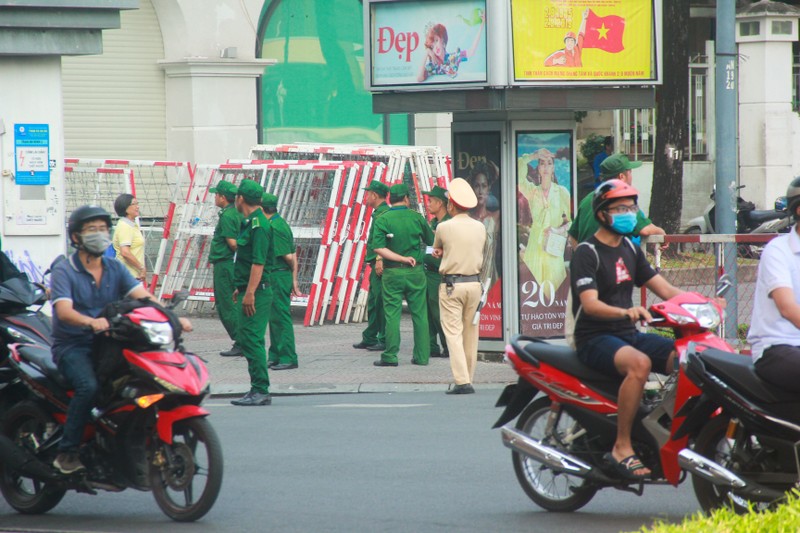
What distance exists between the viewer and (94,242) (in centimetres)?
712

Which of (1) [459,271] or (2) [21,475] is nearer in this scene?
(2) [21,475]

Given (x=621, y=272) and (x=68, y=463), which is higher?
(x=621, y=272)

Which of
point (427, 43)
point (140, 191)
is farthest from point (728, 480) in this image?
point (140, 191)

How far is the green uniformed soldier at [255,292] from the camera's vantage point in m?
11.4

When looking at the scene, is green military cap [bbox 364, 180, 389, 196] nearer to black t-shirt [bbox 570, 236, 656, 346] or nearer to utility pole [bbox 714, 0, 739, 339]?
utility pole [bbox 714, 0, 739, 339]

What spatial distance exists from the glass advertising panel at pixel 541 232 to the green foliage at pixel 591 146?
1594 cm

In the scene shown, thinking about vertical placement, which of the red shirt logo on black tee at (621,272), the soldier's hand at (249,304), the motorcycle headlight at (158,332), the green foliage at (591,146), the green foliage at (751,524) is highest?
the green foliage at (591,146)

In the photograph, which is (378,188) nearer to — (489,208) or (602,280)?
(489,208)

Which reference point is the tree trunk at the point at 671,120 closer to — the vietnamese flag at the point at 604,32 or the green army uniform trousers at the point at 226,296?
the vietnamese flag at the point at 604,32

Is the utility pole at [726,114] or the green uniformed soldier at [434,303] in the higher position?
the utility pole at [726,114]

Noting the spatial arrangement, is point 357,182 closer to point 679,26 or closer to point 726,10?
point 726,10

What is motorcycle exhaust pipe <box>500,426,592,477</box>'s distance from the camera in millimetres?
6809

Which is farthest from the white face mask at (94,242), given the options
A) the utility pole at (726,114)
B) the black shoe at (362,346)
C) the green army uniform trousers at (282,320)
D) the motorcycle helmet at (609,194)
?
the black shoe at (362,346)

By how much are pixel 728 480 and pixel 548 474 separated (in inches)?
52.0
